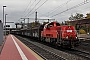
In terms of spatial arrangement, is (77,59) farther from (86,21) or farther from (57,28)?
(86,21)

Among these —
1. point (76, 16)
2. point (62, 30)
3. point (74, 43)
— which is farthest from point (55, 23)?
point (76, 16)

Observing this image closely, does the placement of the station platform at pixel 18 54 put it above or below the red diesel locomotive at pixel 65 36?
below

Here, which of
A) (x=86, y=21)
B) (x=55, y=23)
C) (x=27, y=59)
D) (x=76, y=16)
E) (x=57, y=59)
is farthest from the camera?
(x=76, y=16)

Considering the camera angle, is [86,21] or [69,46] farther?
[86,21]

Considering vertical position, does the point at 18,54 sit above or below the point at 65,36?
below

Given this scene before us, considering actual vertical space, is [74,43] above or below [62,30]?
below

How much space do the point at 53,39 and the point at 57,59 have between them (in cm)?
1127

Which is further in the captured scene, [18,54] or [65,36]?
[65,36]

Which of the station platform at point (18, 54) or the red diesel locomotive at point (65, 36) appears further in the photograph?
the red diesel locomotive at point (65, 36)

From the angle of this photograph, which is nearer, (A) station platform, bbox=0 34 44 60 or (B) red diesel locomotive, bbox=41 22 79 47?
(A) station platform, bbox=0 34 44 60

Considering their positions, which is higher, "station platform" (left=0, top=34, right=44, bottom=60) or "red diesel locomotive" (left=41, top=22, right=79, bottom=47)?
"red diesel locomotive" (left=41, top=22, right=79, bottom=47)

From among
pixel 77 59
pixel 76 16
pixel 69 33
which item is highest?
pixel 76 16

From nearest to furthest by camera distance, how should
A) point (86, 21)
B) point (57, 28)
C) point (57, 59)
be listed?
point (57, 59) < point (57, 28) < point (86, 21)

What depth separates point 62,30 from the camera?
23109mm
